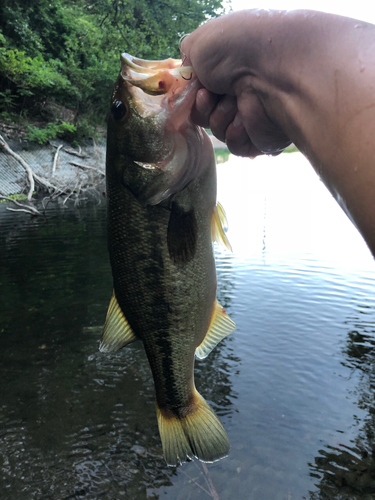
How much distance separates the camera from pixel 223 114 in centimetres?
167

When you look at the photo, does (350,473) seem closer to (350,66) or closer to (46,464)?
(46,464)

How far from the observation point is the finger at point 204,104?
5.42 ft

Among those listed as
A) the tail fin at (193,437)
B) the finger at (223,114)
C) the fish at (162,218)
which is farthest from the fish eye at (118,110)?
the tail fin at (193,437)

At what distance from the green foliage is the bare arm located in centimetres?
2376

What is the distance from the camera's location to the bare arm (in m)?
0.86

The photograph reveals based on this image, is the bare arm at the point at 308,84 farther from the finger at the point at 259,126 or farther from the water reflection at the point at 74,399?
the water reflection at the point at 74,399

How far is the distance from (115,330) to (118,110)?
1193 millimetres

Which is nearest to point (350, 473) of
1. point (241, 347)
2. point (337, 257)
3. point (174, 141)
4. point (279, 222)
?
point (241, 347)

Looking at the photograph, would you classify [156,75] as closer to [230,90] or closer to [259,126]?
[230,90]

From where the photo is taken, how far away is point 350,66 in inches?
34.5

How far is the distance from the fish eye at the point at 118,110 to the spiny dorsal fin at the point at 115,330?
97 cm

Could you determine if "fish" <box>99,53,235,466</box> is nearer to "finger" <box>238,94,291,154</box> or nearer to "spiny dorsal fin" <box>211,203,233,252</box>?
"spiny dorsal fin" <box>211,203,233,252</box>

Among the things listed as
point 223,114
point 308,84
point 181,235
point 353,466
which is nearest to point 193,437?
point 181,235

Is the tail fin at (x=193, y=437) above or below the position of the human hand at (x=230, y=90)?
below
